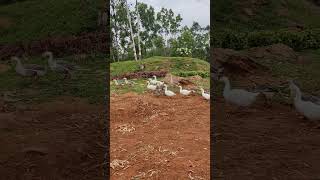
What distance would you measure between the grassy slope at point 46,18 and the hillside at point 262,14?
639 cm

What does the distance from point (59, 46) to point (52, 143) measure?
41.2 ft

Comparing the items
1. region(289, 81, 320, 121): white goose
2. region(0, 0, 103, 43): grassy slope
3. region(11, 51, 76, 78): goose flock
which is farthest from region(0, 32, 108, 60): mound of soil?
region(289, 81, 320, 121): white goose

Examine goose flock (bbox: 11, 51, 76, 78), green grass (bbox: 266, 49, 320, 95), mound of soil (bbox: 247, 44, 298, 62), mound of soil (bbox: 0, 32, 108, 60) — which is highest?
mound of soil (bbox: 0, 32, 108, 60)

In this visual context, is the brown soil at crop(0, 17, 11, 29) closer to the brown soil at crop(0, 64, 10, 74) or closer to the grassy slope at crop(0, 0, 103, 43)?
the grassy slope at crop(0, 0, 103, 43)

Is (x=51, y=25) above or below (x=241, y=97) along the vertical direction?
above

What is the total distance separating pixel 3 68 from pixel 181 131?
31.6 feet

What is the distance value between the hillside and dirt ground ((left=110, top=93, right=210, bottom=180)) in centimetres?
1337

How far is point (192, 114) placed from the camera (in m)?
8.93

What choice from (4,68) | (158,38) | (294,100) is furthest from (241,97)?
(158,38)

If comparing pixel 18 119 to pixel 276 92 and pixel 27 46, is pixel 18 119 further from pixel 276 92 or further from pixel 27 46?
pixel 27 46

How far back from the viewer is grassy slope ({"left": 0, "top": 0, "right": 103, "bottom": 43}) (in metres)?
21.5

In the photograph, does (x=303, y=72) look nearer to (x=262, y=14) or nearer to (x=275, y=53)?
(x=275, y=53)

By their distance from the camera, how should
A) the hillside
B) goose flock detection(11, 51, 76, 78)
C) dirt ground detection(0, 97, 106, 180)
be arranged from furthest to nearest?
1. the hillside
2. goose flock detection(11, 51, 76, 78)
3. dirt ground detection(0, 97, 106, 180)

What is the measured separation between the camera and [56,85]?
1180 centimetres
